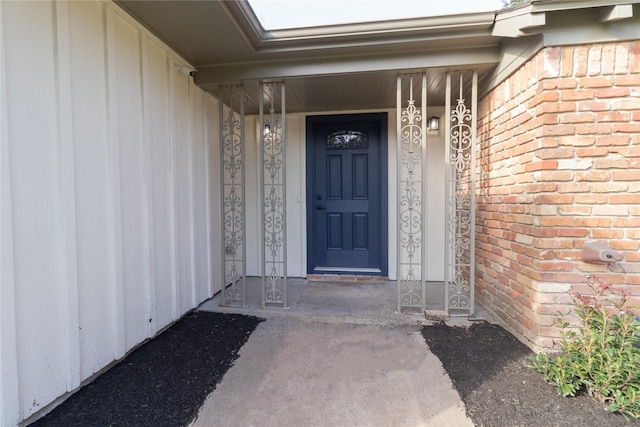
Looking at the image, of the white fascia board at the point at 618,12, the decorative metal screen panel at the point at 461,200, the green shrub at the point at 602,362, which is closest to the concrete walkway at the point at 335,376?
the decorative metal screen panel at the point at 461,200

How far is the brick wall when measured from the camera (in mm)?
1878

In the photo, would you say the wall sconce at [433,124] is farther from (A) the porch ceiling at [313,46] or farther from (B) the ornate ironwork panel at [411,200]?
(A) the porch ceiling at [313,46]

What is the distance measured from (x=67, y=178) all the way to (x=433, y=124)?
135 inches

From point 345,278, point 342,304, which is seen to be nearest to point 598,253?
point 342,304

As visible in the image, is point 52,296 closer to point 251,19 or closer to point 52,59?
point 52,59

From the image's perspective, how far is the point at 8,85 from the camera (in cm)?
131

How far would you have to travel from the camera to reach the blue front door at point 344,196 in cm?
381

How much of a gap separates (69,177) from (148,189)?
60cm

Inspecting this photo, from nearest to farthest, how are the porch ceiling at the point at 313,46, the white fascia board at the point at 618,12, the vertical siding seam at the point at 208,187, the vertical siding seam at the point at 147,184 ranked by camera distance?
the white fascia board at the point at 618,12
the porch ceiling at the point at 313,46
the vertical siding seam at the point at 147,184
the vertical siding seam at the point at 208,187

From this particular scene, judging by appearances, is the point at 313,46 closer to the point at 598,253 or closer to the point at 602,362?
the point at 598,253

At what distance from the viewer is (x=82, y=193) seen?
167 cm

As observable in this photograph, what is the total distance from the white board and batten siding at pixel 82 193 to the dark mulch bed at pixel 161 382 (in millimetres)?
104

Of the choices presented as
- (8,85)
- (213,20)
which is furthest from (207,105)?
(8,85)

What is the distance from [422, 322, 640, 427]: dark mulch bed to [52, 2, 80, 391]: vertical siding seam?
7.21ft
